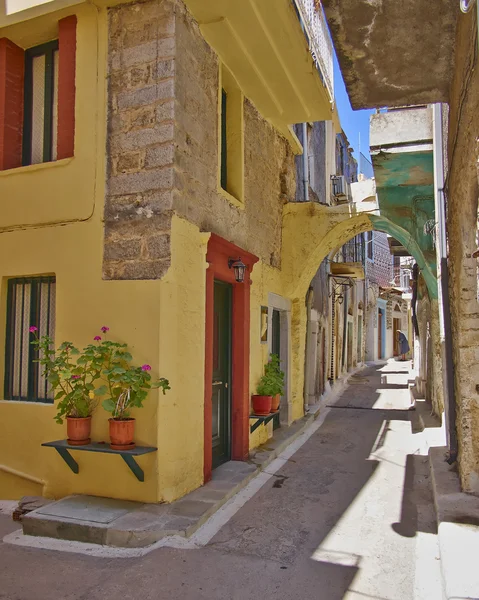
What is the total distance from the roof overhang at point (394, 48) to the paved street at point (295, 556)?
4.07m

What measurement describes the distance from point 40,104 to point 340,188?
9.07 meters

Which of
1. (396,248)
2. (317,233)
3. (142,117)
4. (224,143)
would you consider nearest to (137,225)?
(142,117)

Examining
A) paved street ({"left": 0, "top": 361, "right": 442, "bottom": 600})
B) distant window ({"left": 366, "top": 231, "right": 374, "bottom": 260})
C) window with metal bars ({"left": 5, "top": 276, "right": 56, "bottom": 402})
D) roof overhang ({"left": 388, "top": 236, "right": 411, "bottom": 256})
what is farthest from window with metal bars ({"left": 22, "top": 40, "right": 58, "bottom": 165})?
distant window ({"left": 366, "top": 231, "right": 374, "bottom": 260})

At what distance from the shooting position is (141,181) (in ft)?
16.5

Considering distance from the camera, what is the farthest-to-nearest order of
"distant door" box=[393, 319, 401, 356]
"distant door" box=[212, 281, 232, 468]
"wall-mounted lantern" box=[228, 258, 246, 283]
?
"distant door" box=[393, 319, 401, 356] < "distant door" box=[212, 281, 232, 468] < "wall-mounted lantern" box=[228, 258, 246, 283]

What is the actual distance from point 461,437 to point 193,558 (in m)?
2.61

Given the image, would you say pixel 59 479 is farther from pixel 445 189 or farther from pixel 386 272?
pixel 386 272

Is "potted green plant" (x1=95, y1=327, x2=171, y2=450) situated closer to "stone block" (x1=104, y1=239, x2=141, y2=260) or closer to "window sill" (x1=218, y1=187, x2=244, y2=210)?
"stone block" (x1=104, y1=239, x2=141, y2=260)

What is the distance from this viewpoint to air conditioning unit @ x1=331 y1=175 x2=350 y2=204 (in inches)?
514

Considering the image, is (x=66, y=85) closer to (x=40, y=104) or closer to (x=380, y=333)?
(x=40, y=104)

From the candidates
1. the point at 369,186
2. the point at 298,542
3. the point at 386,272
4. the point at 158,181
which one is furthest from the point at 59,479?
A: the point at 386,272

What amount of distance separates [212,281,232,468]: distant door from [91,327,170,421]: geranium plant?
1.69 meters

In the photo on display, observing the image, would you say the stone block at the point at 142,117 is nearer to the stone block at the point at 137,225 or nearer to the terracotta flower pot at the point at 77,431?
the stone block at the point at 137,225

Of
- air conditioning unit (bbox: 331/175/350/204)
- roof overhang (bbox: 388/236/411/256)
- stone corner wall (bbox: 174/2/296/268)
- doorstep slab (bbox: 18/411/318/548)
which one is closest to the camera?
doorstep slab (bbox: 18/411/318/548)
